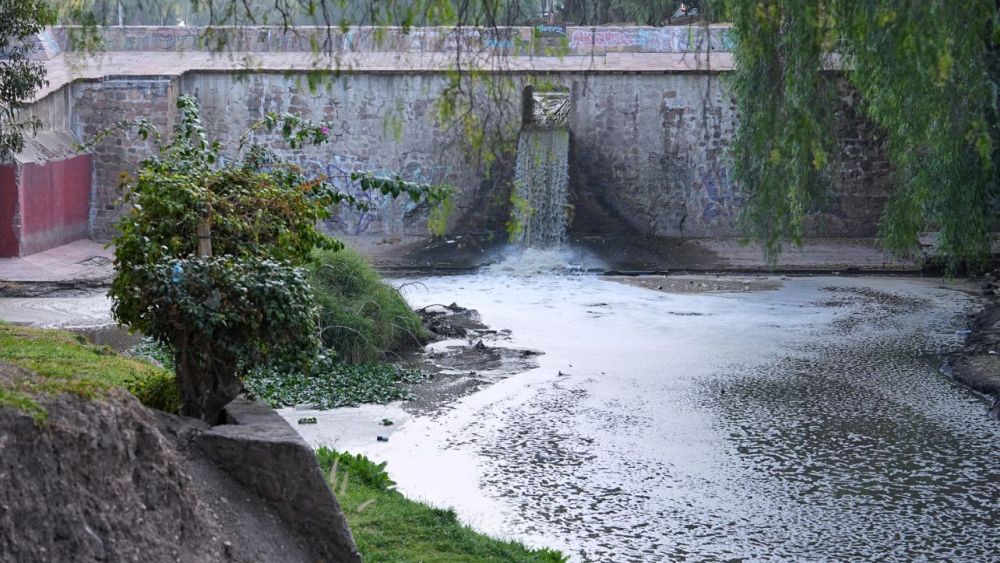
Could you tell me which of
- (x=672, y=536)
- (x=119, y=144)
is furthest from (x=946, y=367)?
(x=119, y=144)

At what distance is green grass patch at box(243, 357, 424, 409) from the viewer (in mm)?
12930

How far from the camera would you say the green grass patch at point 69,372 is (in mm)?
5180

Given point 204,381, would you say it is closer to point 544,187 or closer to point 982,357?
point 982,357

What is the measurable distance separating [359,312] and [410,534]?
7116 mm

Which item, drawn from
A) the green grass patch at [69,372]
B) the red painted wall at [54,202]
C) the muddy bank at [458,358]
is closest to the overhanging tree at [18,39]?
the red painted wall at [54,202]

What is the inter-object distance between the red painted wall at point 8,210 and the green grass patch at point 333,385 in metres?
8.69

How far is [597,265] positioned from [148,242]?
15768mm

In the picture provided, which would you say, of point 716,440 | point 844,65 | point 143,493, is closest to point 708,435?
point 716,440

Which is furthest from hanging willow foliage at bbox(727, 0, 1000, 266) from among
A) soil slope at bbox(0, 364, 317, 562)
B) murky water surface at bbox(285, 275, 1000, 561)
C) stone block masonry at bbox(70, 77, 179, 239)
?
stone block masonry at bbox(70, 77, 179, 239)

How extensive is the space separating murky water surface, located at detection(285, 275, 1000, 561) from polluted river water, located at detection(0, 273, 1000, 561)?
3cm

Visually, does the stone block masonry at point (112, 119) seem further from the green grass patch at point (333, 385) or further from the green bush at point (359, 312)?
the green grass patch at point (333, 385)

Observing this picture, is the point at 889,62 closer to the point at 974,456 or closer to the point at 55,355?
the point at 974,456

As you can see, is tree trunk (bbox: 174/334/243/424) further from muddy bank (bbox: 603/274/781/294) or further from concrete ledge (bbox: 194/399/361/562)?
muddy bank (bbox: 603/274/781/294)

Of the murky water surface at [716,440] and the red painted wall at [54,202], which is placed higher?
the red painted wall at [54,202]
